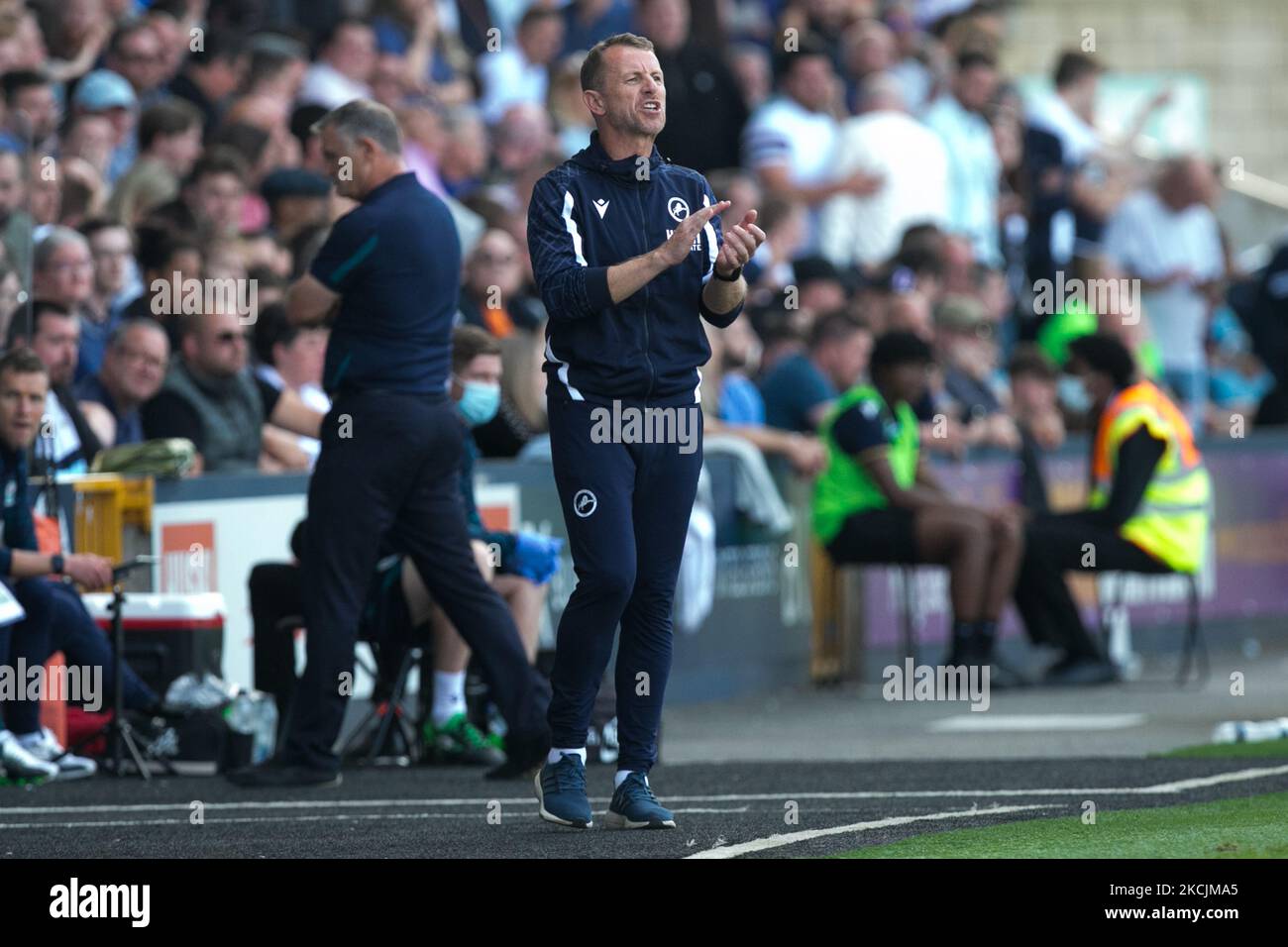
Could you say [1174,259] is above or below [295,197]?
above

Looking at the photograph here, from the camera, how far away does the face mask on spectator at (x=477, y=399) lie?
1131 centimetres

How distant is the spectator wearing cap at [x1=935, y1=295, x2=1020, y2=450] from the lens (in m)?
17.2

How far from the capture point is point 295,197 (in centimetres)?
1485

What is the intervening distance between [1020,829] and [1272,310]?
14127mm

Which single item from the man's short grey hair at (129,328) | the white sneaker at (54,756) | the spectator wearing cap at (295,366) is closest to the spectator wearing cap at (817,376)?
the spectator wearing cap at (295,366)

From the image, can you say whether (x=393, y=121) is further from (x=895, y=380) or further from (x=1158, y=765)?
(x=895, y=380)

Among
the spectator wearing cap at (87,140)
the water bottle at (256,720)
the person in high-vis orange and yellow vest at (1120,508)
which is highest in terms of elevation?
the spectator wearing cap at (87,140)

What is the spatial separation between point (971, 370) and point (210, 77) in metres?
5.15

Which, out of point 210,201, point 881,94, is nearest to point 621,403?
point 210,201

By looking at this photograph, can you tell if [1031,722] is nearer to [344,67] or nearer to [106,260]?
[106,260]

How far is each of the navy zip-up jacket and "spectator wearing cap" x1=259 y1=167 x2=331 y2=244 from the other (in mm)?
6820

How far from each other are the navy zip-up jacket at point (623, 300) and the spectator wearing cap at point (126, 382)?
431cm

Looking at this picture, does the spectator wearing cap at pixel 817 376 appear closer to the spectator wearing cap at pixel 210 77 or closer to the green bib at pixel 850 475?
the green bib at pixel 850 475
